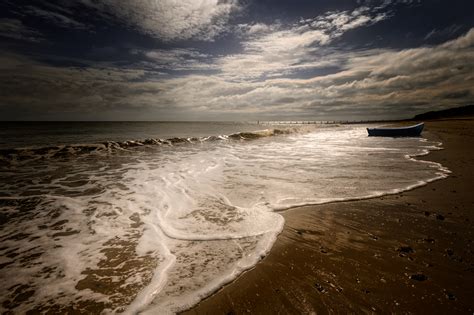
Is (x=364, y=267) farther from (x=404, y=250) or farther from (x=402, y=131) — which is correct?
(x=402, y=131)

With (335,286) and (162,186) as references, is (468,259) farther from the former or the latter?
(162,186)

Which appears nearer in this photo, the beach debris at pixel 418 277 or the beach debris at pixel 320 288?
the beach debris at pixel 320 288

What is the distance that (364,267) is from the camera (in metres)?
3.12

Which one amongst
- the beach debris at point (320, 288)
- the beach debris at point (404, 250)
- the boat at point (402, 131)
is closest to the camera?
the beach debris at point (320, 288)

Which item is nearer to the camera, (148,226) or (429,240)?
(429,240)

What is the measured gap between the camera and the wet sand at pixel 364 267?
2523 mm

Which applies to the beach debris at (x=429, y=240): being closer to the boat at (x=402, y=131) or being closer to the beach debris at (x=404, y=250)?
the beach debris at (x=404, y=250)

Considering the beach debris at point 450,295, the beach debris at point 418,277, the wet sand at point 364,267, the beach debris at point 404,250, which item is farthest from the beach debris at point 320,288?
the beach debris at point 404,250

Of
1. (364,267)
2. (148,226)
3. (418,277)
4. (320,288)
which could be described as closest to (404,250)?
(418,277)

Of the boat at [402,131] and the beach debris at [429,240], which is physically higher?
the boat at [402,131]

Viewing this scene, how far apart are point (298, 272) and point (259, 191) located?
3752 millimetres

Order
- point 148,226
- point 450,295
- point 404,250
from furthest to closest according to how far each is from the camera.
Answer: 1. point 148,226
2. point 404,250
3. point 450,295

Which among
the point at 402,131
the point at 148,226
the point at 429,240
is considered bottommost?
the point at 148,226

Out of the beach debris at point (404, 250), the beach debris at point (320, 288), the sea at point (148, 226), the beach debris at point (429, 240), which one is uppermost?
the beach debris at point (429, 240)
